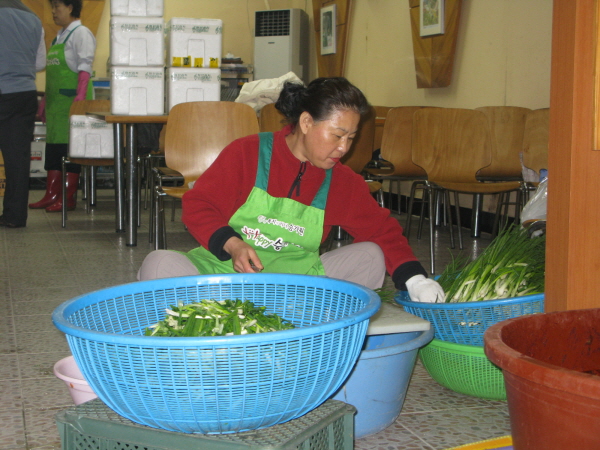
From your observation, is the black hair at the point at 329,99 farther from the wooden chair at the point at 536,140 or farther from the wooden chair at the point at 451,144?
the wooden chair at the point at 536,140

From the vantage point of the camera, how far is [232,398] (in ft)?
3.11

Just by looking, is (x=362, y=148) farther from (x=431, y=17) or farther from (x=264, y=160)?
(x=431, y=17)

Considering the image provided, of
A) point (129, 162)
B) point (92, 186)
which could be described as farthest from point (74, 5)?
point (129, 162)

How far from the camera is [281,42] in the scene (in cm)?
842

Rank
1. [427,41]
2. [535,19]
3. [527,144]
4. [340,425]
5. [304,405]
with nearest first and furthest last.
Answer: [304,405] → [340,425] → [527,144] → [535,19] → [427,41]

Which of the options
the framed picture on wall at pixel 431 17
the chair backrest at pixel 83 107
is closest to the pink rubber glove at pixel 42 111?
the chair backrest at pixel 83 107

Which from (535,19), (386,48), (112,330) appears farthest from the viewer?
(386,48)

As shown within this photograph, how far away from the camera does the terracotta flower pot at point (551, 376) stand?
809 mm

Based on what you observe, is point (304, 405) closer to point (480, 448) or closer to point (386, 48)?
point (480, 448)

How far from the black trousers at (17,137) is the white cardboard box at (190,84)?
106 centimetres

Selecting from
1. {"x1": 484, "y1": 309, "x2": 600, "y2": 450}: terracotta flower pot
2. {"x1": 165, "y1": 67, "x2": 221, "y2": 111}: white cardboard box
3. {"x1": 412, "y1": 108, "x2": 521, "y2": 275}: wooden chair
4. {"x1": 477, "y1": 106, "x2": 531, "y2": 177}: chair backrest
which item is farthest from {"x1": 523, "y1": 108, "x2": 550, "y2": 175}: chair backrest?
{"x1": 484, "y1": 309, "x2": 600, "y2": 450}: terracotta flower pot

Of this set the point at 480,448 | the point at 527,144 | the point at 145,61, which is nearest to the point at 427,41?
the point at 527,144

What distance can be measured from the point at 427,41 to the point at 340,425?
490 cm

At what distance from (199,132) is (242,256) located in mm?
2077
